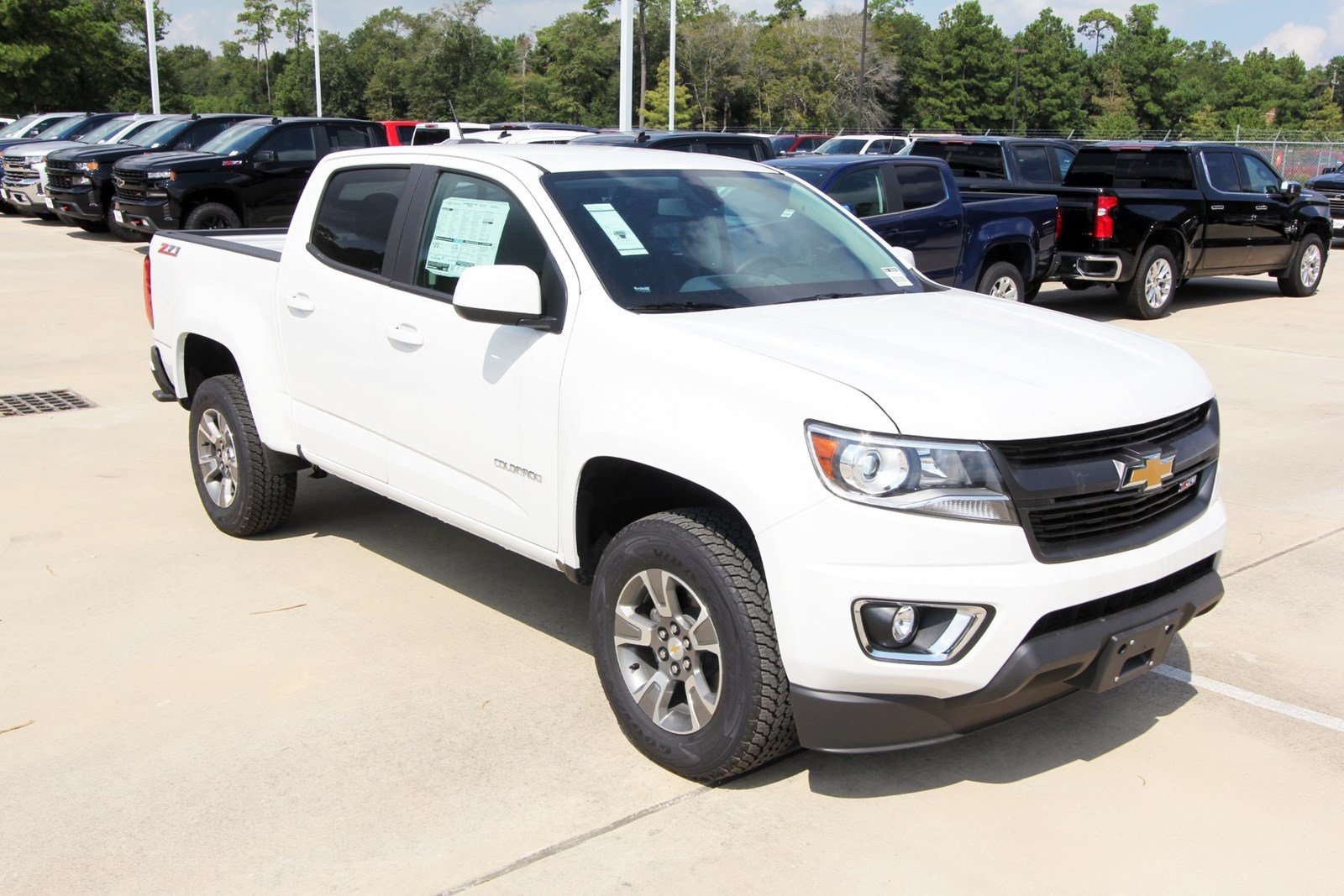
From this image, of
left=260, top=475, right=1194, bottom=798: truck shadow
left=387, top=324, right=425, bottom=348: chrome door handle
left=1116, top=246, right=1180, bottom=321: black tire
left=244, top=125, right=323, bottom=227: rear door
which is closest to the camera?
left=260, top=475, right=1194, bottom=798: truck shadow

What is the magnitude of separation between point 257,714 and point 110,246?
16772mm

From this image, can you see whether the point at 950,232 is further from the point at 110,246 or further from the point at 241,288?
the point at 110,246

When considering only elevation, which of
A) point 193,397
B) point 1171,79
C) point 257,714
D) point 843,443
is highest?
point 1171,79

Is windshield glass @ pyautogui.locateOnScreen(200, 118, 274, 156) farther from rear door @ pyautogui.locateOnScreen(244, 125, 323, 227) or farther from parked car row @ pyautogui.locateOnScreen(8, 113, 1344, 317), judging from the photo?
rear door @ pyautogui.locateOnScreen(244, 125, 323, 227)

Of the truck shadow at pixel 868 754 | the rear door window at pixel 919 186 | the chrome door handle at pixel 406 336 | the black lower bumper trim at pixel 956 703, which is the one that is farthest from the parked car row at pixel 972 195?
the black lower bumper trim at pixel 956 703

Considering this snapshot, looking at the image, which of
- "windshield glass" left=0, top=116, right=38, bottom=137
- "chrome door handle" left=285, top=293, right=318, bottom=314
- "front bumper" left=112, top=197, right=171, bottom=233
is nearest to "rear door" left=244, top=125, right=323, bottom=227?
"front bumper" left=112, top=197, right=171, bottom=233

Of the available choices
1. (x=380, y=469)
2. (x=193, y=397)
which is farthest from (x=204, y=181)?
(x=380, y=469)

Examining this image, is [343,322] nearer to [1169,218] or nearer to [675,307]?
[675,307]

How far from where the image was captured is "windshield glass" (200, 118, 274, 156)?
17078 mm

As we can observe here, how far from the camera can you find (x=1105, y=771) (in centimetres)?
376

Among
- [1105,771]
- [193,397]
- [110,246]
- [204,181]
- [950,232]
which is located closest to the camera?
[1105,771]

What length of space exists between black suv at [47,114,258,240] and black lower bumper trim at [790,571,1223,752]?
1790cm

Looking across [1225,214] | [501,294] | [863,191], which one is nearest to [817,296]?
[501,294]

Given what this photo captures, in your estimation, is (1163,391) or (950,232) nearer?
(1163,391)
